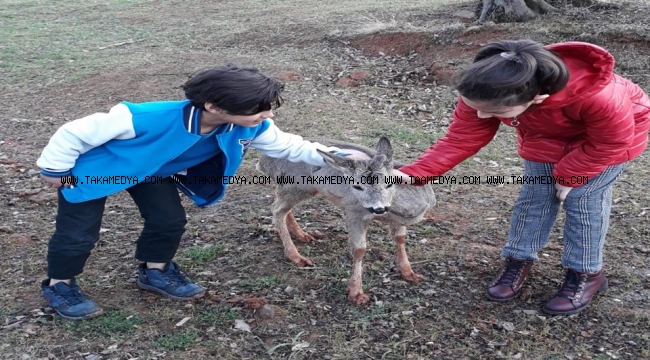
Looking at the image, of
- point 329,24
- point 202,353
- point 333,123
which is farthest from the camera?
point 329,24

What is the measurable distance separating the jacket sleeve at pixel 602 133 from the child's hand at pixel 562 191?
0.37 feet

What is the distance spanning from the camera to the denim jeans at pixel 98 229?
3523 millimetres

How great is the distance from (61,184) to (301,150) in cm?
136

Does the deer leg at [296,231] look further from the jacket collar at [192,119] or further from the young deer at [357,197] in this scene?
the jacket collar at [192,119]

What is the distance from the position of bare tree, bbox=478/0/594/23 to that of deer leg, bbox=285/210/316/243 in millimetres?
6539

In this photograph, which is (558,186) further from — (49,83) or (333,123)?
(49,83)

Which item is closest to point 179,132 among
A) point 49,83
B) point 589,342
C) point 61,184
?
point 61,184

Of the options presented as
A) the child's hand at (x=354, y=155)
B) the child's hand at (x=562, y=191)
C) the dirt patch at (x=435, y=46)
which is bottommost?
the dirt patch at (x=435, y=46)

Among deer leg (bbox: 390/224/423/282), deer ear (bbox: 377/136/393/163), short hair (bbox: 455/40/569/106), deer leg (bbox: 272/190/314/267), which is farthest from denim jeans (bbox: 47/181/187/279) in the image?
short hair (bbox: 455/40/569/106)

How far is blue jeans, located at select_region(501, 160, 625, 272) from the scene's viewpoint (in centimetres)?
356

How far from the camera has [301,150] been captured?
3.84 metres

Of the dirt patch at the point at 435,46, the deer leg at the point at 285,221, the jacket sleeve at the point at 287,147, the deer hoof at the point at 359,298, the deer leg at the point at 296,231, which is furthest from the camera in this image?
the dirt patch at the point at 435,46

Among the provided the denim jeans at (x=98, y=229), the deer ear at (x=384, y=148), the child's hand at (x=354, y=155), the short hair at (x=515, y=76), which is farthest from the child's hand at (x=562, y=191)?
the denim jeans at (x=98, y=229)

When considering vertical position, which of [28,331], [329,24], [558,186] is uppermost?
[558,186]
